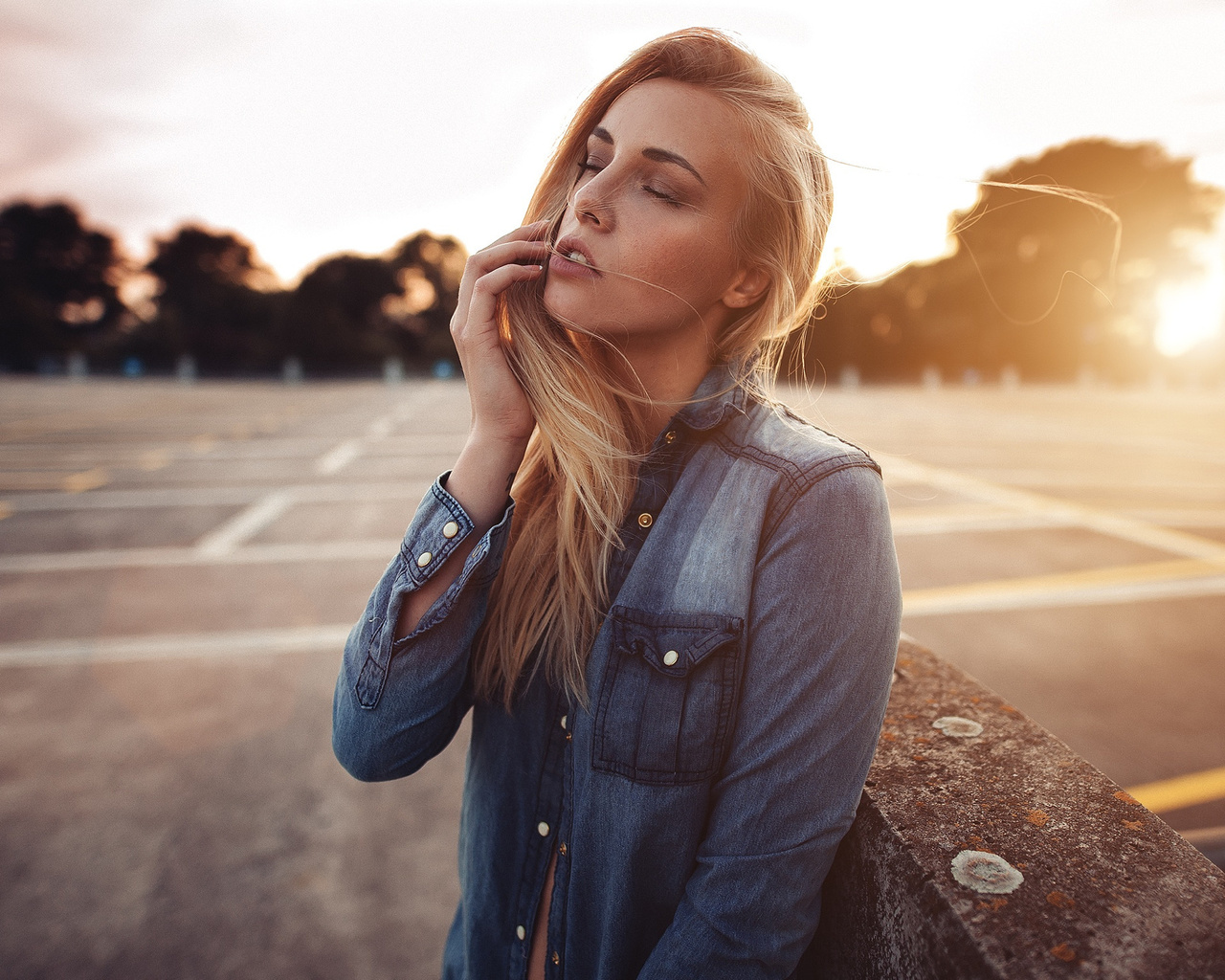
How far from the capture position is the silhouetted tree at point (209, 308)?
42.2m

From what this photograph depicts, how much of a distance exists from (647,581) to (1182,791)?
3.37 meters

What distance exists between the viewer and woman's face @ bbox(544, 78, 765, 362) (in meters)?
1.33

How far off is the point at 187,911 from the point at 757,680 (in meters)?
2.50

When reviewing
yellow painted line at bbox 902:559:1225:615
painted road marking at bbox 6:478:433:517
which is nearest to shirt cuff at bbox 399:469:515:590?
yellow painted line at bbox 902:559:1225:615

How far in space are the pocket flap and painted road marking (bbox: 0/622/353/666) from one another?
3.50m

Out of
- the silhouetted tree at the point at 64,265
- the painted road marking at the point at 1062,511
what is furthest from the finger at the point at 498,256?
the silhouetted tree at the point at 64,265

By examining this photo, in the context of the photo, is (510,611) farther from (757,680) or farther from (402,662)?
(757,680)

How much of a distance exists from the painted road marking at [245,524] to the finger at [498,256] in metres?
5.78

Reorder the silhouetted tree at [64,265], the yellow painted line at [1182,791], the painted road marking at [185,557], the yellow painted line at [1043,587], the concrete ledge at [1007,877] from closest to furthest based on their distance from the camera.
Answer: the concrete ledge at [1007,877] < the yellow painted line at [1182,791] < the yellow painted line at [1043,587] < the painted road marking at [185,557] < the silhouetted tree at [64,265]

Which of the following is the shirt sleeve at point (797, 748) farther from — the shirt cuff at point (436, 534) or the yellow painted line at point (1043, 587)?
the yellow painted line at point (1043, 587)

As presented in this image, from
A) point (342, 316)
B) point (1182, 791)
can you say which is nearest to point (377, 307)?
point (342, 316)

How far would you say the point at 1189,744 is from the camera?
3.48m

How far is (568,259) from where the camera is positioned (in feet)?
4.49

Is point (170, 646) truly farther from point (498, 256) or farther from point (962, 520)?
point (962, 520)
